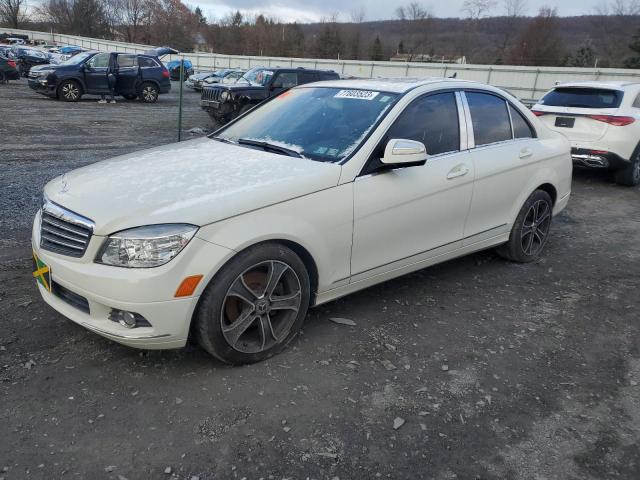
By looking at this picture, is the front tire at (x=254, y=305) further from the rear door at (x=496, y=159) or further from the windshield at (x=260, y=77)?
the windshield at (x=260, y=77)

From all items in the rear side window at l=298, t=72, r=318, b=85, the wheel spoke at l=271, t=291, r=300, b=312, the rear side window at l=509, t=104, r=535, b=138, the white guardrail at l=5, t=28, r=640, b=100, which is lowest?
the wheel spoke at l=271, t=291, r=300, b=312

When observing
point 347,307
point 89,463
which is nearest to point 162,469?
point 89,463

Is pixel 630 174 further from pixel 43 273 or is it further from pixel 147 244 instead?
pixel 43 273

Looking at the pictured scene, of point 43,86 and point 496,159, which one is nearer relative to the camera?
point 496,159

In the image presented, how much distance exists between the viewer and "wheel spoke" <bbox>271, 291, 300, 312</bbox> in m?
3.22

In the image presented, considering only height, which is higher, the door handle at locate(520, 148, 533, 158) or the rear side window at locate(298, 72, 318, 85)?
the rear side window at locate(298, 72, 318, 85)

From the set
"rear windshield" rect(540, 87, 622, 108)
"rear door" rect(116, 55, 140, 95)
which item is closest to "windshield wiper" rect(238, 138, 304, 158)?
"rear windshield" rect(540, 87, 622, 108)

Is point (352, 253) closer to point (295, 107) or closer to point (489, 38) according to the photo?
point (295, 107)

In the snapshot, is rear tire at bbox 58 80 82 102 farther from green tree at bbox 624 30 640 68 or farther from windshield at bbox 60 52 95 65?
A: green tree at bbox 624 30 640 68

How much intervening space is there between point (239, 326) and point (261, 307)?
6.8 inches

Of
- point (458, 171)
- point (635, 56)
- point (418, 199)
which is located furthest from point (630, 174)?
point (635, 56)

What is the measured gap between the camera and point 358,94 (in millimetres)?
4070

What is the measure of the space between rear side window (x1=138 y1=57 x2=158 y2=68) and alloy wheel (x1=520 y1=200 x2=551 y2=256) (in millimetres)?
17812

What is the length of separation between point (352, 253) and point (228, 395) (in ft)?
3.95
